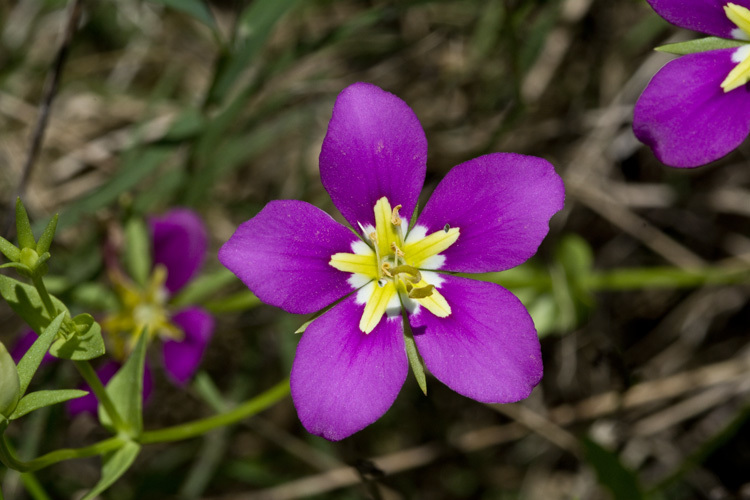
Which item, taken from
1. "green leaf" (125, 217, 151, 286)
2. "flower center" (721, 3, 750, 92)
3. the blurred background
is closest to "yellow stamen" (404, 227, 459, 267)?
the blurred background

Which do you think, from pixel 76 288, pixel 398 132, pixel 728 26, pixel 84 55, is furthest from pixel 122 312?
pixel 728 26

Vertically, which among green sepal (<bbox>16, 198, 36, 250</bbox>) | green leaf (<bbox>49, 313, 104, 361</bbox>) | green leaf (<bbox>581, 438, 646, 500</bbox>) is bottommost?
green leaf (<bbox>581, 438, 646, 500</bbox>)

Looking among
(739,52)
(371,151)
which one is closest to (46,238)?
(371,151)

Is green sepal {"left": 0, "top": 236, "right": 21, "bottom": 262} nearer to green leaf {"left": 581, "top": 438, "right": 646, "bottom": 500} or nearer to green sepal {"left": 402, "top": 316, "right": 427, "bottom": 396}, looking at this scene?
green sepal {"left": 402, "top": 316, "right": 427, "bottom": 396}

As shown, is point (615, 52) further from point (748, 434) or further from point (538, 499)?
point (538, 499)

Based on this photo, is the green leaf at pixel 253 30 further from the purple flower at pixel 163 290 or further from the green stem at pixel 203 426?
the green stem at pixel 203 426

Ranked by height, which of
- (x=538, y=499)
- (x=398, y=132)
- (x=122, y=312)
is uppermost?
(x=398, y=132)

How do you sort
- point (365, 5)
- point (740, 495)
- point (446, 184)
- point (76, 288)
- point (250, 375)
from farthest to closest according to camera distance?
point (365, 5), point (250, 375), point (76, 288), point (740, 495), point (446, 184)
